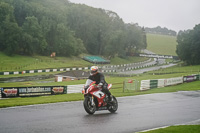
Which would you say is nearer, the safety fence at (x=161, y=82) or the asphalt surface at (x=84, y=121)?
the asphalt surface at (x=84, y=121)

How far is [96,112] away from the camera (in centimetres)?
1316

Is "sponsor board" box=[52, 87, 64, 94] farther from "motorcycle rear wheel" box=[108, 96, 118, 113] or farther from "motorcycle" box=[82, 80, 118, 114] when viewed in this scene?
"motorcycle" box=[82, 80, 118, 114]

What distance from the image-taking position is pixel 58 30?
3420 inches

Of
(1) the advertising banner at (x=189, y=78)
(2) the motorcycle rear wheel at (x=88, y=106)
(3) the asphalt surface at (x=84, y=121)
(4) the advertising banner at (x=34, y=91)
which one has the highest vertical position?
(2) the motorcycle rear wheel at (x=88, y=106)

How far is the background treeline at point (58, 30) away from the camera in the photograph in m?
74.0

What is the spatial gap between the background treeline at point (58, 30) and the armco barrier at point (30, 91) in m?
49.7

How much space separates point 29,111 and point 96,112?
3155 millimetres

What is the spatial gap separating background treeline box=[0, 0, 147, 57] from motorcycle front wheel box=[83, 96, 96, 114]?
209 ft

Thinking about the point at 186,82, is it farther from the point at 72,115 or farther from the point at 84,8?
the point at 84,8

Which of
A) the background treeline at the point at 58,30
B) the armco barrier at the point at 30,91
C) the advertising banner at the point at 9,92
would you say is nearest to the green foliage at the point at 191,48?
the background treeline at the point at 58,30

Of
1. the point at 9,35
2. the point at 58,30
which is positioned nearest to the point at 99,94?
the point at 9,35

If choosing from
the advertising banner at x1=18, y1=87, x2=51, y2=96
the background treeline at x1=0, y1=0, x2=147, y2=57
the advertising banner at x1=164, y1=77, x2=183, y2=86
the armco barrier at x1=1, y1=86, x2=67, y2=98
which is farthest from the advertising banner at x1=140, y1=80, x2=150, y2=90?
the background treeline at x1=0, y1=0, x2=147, y2=57

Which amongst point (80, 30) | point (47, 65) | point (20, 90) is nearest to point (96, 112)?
point (20, 90)

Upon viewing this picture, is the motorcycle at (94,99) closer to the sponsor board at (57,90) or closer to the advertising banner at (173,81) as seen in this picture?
the sponsor board at (57,90)
